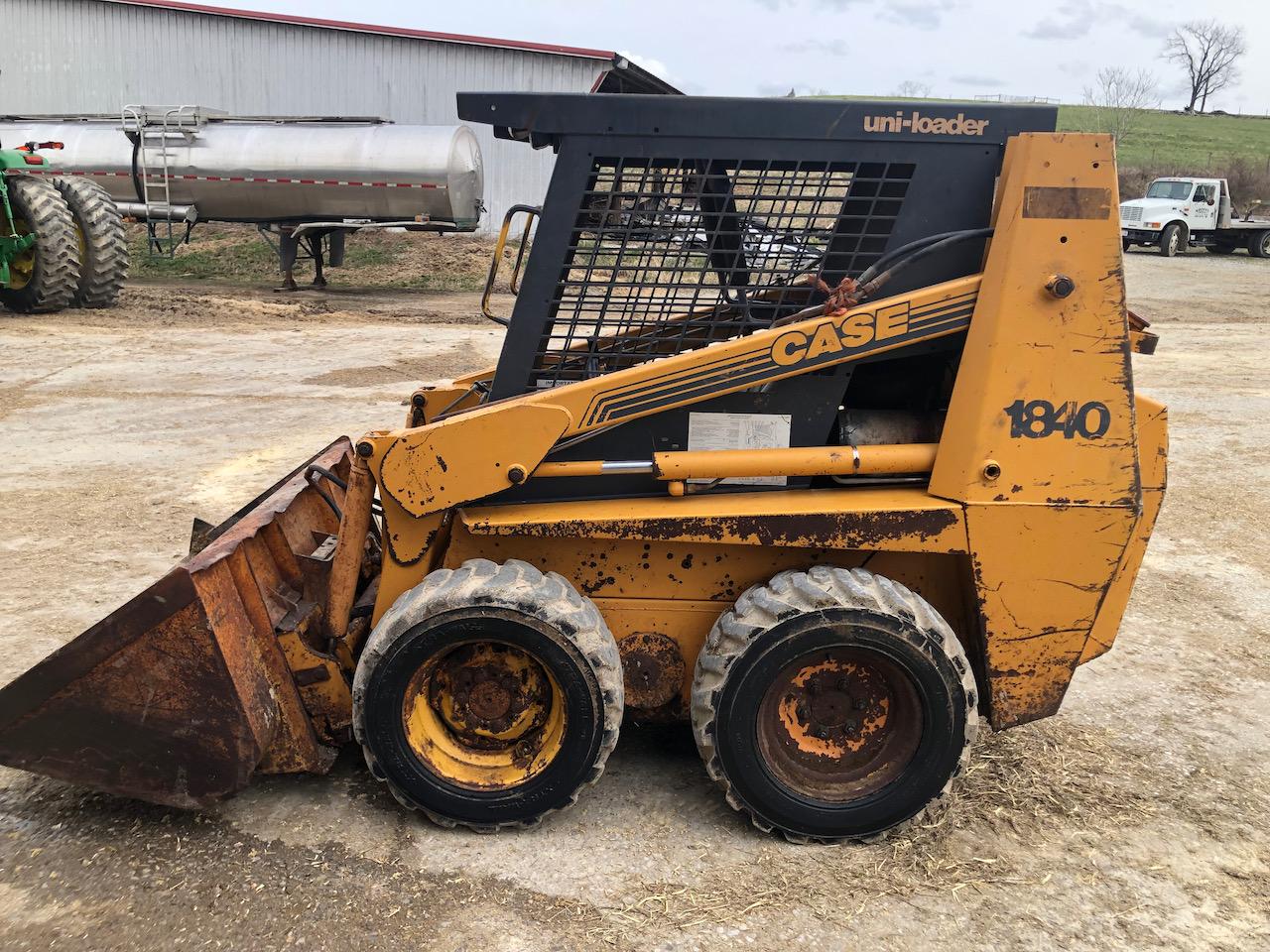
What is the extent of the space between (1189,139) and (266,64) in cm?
4676

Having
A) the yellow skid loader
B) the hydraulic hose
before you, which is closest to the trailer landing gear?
the yellow skid loader

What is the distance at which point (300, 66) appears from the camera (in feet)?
72.9

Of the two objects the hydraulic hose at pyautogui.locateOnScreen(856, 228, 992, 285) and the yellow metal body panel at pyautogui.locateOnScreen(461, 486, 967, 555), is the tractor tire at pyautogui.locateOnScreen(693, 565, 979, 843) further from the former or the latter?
the hydraulic hose at pyautogui.locateOnScreen(856, 228, 992, 285)

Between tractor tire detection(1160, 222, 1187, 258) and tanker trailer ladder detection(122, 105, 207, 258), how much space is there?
22538mm

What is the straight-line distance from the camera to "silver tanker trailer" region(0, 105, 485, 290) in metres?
16.5

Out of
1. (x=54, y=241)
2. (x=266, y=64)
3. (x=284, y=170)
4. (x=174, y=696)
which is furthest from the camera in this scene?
(x=266, y=64)

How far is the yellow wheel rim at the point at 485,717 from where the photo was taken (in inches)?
127

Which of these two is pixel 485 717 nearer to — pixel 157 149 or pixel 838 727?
pixel 838 727

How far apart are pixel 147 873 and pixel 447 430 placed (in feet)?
4.88

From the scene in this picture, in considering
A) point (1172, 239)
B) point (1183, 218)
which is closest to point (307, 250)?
point (1172, 239)

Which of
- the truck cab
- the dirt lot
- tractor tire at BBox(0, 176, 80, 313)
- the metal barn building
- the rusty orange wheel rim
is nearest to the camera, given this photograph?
the dirt lot

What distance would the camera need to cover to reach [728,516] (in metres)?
3.14

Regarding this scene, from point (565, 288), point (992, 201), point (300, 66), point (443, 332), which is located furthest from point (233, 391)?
point (300, 66)

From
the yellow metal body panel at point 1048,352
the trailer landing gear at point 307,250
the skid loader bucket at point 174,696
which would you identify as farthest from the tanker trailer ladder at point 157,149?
the yellow metal body panel at point 1048,352
